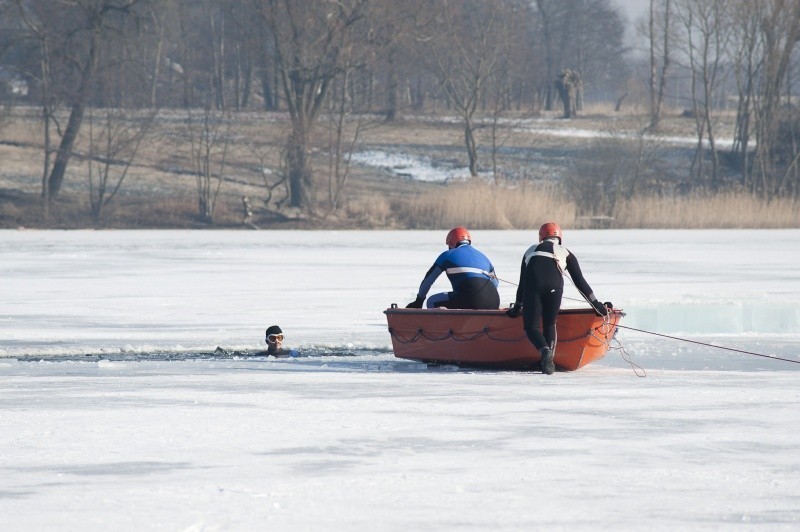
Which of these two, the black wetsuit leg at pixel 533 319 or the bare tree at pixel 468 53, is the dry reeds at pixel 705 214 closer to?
the bare tree at pixel 468 53

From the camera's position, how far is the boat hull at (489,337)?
1012 cm

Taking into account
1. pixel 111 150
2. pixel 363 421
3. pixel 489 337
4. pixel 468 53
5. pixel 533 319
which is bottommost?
pixel 363 421

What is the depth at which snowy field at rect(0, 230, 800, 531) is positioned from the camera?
5.66 metres

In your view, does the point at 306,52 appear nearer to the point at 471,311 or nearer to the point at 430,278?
the point at 430,278

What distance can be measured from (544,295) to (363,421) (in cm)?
263

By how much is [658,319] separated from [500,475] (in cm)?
791

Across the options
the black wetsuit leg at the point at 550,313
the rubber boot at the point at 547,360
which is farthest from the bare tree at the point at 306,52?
the rubber boot at the point at 547,360

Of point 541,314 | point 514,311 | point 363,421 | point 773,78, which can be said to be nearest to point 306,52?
point 773,78

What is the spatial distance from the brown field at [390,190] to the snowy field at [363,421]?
14.5 m

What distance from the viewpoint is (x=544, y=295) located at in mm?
9969

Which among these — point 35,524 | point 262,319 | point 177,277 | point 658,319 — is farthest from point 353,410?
point 177,277

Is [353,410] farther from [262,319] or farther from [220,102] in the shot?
[220,102]

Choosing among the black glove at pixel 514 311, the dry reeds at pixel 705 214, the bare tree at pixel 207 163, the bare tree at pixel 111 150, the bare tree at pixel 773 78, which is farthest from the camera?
the bare tree at pixel 773 78

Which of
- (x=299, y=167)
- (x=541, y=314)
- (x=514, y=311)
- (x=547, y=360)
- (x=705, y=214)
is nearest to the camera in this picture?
(x=547, y=360)
